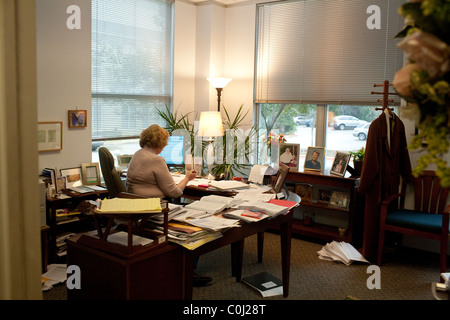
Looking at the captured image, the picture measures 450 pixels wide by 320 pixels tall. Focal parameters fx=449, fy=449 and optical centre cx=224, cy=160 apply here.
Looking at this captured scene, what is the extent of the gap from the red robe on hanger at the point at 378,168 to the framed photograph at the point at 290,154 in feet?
3.32

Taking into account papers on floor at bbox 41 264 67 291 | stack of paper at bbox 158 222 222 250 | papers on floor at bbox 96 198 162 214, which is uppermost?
papers on floor at bbox 96 198 162 214

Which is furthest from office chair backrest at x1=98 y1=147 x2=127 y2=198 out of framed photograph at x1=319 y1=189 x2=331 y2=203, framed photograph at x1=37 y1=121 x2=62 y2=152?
framed photograph at x1=319 y1=189 x2=331 y2=203

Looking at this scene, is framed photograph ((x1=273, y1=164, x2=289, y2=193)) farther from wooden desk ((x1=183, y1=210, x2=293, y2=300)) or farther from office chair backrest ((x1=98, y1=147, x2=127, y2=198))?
office chair backrest ((x1=98, y1=147, x2=127, y2=198))

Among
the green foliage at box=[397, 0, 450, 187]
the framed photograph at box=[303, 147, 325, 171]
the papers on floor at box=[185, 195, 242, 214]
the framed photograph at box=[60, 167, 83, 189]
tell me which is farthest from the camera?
the framed photograph at box=[303, 147, 325, 171]

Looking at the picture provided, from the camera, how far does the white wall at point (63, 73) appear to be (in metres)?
4.10

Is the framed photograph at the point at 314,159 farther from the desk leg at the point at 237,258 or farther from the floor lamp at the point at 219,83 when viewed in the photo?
the desk leg at the point at 237,258

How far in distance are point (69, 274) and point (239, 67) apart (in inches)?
155

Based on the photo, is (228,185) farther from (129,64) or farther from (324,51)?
(324,51)

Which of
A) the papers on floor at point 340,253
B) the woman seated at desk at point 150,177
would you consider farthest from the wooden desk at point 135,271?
the papers on floor at point 340,253

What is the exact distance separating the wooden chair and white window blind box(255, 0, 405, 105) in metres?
1.07

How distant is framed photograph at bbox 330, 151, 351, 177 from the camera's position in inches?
187

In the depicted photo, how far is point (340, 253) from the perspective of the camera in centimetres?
437

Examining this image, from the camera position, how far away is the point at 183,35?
5.64 m

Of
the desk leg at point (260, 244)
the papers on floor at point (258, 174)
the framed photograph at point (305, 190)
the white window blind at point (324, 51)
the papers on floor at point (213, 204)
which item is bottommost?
the desk leg at point (260, 244)
